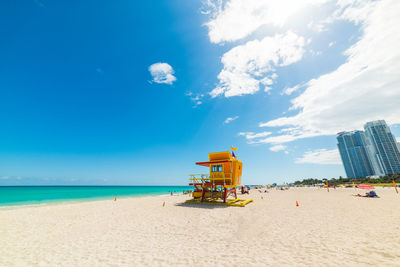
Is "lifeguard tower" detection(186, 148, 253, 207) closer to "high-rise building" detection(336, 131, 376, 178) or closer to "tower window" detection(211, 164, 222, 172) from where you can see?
"tower window" detection(211, 164, 222, 172)

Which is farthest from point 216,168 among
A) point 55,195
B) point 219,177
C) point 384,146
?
point 384,146

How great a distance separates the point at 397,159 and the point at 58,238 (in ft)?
476

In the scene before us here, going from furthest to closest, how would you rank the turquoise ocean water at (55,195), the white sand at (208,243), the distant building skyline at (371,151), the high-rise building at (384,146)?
A: 1. the distant building skyline at (371,151)
2. the high-rise building at (384,146)
3. the turquoise ocean water at (55,195)
4. the white sand at (208,243)

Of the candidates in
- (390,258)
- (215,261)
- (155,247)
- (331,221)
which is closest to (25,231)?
(155,247)

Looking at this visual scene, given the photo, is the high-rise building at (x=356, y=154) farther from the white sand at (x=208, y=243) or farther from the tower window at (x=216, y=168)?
the tower window at (x=216, y=168)

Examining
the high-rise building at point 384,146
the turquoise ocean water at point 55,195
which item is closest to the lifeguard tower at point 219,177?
the turquoise ocean water at point 55,195

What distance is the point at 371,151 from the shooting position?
9700cm

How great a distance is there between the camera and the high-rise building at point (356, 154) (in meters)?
98.1

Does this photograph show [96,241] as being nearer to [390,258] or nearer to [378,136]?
[390,258]

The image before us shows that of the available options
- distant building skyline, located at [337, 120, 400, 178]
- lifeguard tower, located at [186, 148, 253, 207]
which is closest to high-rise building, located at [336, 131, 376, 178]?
distant building skyline, located at [337, 120, 400, 178]

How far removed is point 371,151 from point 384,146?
7357mm

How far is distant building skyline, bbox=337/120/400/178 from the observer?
89.3m

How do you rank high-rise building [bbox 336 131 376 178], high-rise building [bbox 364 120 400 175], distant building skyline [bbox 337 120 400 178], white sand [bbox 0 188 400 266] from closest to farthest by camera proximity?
1. white sand [bbox 0 188 400 266]
2. high-rise building [bbox 364 120 400 175]
3. distant building skyline [bbox 337 120 400 178]
4. high-rise building [bbox 336 131 376 178]

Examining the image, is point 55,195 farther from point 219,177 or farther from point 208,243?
point 208,243
